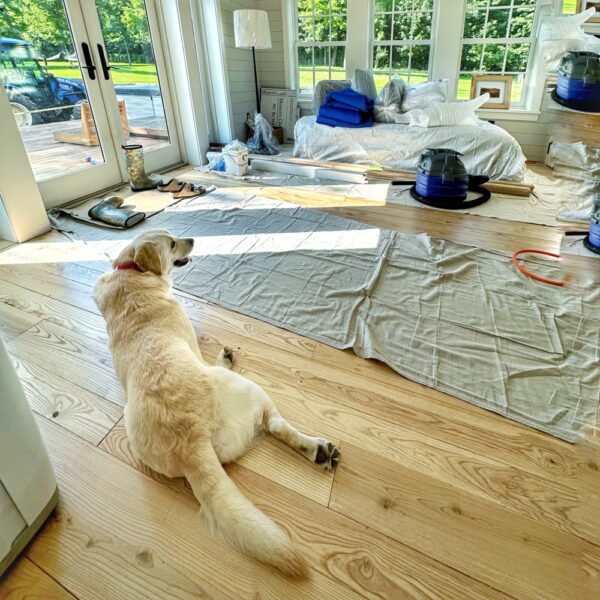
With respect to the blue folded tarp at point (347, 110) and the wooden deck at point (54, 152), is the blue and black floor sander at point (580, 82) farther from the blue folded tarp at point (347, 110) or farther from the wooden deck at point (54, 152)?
the wooden deck at point (54, 152)

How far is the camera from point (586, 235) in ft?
7.38

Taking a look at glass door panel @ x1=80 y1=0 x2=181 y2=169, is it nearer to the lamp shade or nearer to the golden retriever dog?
the lamp shade

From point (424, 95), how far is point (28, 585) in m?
4.15

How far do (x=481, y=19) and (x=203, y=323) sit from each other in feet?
14.0

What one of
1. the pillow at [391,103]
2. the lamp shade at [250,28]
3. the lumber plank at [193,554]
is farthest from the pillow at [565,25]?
the lumber plank at [193,554]

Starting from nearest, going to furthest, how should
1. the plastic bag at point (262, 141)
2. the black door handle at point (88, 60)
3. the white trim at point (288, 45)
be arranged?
the black door handle at point (88, 60)
the plastic bag at point (262, 141)
the white trim at point (288, 45)

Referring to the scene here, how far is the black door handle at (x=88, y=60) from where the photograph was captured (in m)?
2.78

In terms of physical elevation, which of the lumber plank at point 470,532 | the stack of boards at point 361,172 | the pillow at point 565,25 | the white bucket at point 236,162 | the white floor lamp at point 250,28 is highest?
the white floor lamp at point 250,28

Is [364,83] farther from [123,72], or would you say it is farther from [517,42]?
[123,72]

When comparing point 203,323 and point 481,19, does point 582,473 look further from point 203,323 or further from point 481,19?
point 481,19

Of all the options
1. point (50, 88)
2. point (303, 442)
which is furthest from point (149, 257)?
point (50, 88)

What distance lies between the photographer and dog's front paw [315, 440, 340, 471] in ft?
3.34

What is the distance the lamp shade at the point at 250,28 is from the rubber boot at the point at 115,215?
92.5 inches

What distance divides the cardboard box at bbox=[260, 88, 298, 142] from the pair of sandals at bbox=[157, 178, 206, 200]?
1992mm
